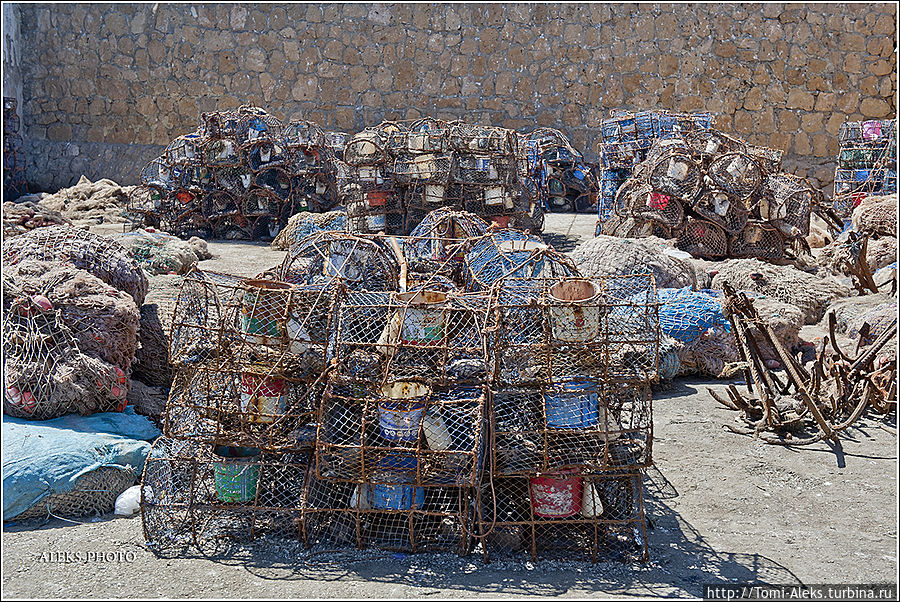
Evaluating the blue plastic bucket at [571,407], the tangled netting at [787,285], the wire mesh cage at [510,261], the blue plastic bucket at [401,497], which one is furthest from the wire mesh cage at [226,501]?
the tangled netting at [787,285]

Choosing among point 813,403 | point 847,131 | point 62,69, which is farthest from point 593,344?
point 62,69

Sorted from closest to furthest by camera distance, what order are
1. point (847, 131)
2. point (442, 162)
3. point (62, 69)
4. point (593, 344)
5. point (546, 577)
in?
point (546, 577) → point (593, 344) → point (442, 162) → point (847, 131) → point (62, 69)

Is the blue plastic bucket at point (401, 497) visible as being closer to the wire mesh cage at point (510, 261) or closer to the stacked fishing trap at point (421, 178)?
the wire mesh cage at point (510, 261)

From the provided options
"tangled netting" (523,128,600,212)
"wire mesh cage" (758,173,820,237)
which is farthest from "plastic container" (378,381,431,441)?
"tangled netting" (523,128,600,212)

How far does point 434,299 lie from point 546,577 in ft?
4.09

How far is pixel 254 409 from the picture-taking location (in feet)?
11.4

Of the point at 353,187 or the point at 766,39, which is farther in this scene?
the point at 766,39

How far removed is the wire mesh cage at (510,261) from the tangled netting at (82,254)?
2.05 m

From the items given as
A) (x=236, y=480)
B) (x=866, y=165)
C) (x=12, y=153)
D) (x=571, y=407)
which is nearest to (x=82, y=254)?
(x=236, y=480)

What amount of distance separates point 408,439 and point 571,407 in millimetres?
640

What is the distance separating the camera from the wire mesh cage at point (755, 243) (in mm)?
8758

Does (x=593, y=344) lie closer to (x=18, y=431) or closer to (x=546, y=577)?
(x=546, y=577)

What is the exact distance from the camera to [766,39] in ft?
46.3

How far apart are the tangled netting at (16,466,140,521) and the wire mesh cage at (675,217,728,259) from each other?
6.24m
